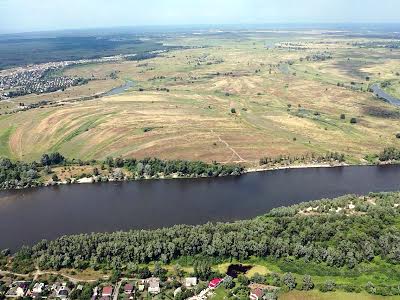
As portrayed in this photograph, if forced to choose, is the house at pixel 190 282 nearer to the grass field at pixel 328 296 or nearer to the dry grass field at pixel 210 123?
the grass field at pixel 328 296

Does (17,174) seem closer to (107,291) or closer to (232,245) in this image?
(107,291)

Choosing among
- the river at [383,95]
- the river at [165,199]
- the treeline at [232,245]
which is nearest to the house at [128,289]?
the treeline at [232,245]

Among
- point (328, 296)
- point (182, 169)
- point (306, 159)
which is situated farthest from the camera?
point (306, 159)

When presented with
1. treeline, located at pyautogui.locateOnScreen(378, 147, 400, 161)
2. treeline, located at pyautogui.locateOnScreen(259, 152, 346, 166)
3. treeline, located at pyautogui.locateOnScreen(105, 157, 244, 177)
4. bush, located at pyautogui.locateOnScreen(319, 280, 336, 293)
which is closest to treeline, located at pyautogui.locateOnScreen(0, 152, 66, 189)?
treeline, located at pyautogui.locateOnScreen(105, 157, 244, 177)

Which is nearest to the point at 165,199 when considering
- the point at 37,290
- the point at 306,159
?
the point at 37,290

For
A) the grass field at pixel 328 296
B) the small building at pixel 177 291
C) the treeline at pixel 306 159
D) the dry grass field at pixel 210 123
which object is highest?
the dry grass field at pixel 210 123

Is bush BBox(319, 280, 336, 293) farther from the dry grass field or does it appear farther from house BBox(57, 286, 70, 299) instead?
the dry grass field

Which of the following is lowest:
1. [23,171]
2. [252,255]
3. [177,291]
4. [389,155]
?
[177,291]

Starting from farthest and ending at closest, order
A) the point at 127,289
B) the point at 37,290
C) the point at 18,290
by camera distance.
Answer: the point at 37,290 → the point at 18,290 → the point at 127,289

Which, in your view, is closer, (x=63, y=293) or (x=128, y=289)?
(x=63, y=293)
